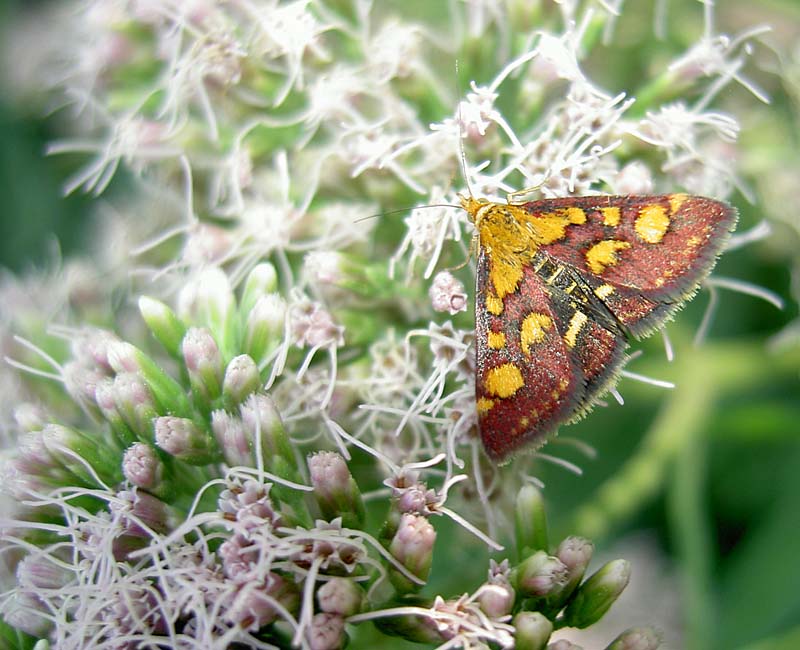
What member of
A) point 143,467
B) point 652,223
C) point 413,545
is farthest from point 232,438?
point 652,223

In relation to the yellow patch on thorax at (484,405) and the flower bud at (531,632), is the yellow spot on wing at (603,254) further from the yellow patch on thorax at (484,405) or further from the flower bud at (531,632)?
the flower bud at (531,632)

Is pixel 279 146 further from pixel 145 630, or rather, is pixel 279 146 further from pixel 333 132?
pixel 145 630

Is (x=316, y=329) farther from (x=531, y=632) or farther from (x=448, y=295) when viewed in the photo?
(x=531, y=632)

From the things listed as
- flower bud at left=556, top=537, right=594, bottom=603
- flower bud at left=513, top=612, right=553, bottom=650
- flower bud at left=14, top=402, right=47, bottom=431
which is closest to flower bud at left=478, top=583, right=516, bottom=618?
flower bud at left=513, top=612, right=553, bottom=650

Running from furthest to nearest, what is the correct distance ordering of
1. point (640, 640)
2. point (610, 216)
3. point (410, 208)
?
point (410, 208)
point (610, 216)
point (640, 640)

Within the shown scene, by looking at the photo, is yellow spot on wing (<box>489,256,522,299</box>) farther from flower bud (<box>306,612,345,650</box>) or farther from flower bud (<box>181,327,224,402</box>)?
flower bud (<box>306,612,345,650</box>)

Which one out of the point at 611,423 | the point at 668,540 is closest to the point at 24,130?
the point at 611,423
